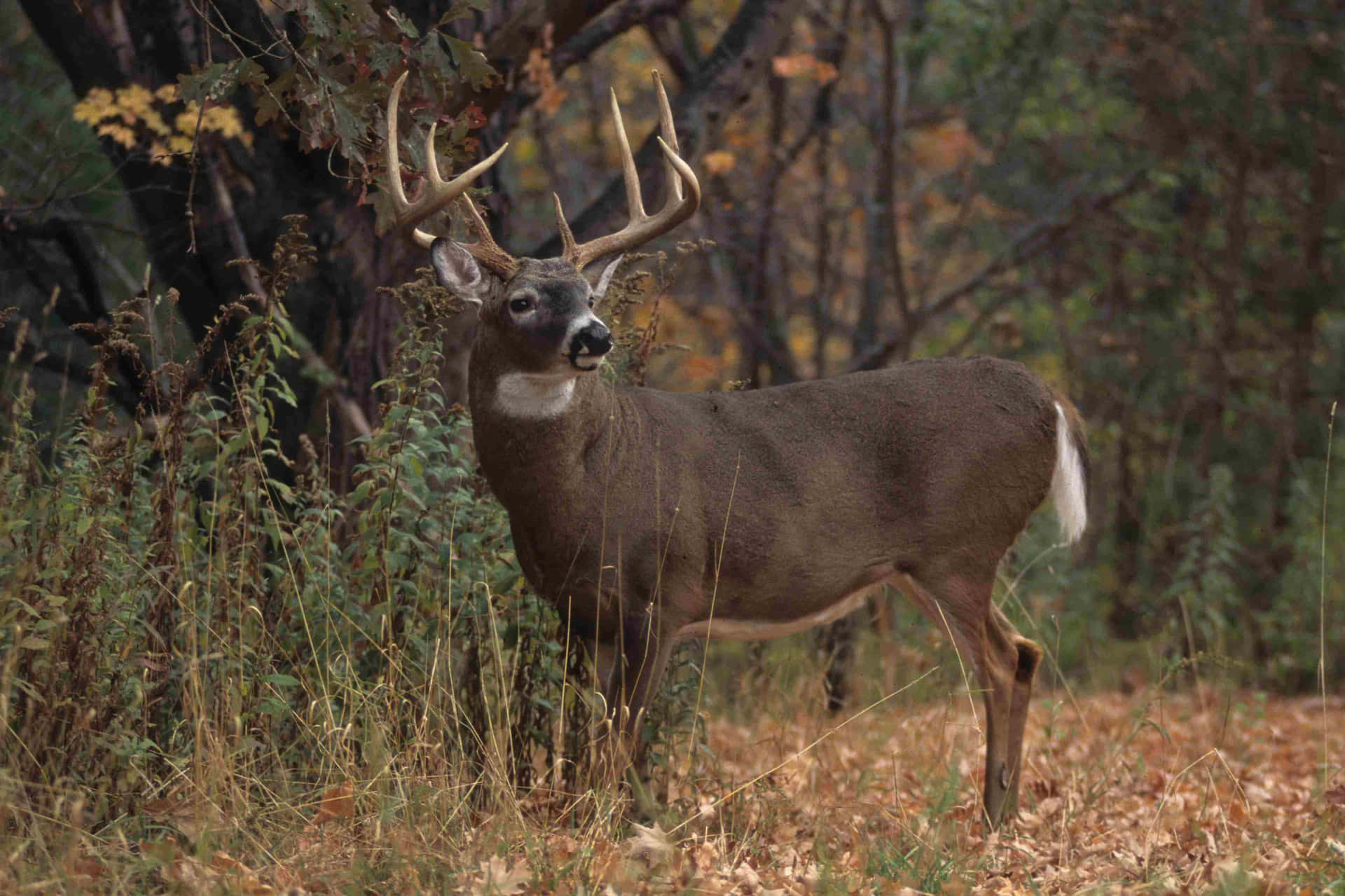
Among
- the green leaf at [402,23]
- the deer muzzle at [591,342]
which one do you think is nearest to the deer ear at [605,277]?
the deer muzzle at [591,342]

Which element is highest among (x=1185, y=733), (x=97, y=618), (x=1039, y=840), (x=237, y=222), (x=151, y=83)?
(x=151, y=83)

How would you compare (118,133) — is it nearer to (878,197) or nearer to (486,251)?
(486,251)

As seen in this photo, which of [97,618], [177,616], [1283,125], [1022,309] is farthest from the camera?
[1022,309]

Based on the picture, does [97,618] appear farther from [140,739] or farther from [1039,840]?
[1039,840]

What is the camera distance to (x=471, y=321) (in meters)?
7.32

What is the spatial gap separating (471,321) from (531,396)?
8.17 ft

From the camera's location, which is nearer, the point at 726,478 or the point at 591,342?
the point at 591,342

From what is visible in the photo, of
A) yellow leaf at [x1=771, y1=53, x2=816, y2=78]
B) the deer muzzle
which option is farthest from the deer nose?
yellow leaf at [x1=771, y1=53, x2=816, y2=78]

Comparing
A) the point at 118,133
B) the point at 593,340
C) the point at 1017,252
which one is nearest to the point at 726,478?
the point at 593,340

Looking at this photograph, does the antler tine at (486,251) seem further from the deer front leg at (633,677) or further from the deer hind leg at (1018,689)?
the deer hind leg at (1018,689)

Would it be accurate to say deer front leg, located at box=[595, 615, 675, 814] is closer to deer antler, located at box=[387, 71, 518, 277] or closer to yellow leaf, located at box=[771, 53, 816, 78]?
deer antler, located at box=[387, 71, 518, 277]

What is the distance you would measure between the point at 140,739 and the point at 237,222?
3.12m

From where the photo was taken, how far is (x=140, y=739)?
181 inches

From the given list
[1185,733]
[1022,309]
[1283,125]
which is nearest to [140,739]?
[1185,733]
